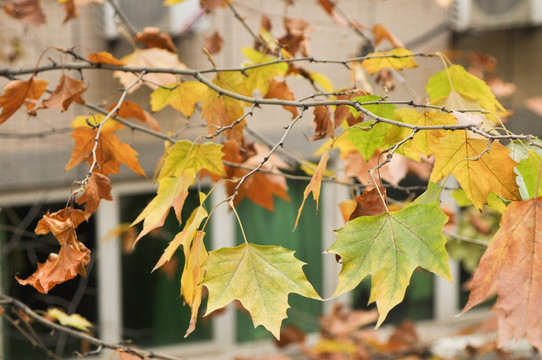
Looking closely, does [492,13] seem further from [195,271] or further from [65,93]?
[195,271]

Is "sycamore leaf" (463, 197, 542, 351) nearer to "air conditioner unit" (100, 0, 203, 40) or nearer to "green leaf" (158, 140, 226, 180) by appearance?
"green leaf" (158, 140, 226, 180)

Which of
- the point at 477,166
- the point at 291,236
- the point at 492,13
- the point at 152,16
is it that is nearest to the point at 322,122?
the point at 477,166

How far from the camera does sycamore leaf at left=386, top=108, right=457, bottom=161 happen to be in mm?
1374

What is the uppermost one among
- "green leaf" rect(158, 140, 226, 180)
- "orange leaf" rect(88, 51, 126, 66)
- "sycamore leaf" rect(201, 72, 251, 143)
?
"orange leaf" rect(88, 51, 126, 66)

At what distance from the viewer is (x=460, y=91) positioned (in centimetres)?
163

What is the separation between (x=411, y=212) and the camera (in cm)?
107

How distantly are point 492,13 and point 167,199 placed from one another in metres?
4.45

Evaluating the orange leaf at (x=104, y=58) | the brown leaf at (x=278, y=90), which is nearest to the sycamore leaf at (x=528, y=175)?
the brown leaf at (x=278, y=90)

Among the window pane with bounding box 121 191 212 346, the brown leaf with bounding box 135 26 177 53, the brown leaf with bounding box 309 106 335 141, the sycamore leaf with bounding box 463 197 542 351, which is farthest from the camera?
the window pane with bounding box 121 191 212 346

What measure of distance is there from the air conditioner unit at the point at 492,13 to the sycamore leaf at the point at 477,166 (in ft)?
13.3

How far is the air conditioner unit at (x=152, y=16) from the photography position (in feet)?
14.4

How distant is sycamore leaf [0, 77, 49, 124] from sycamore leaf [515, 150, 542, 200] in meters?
1.30

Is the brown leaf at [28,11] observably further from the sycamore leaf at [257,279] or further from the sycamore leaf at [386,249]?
the sycamore leaf at [386,249]

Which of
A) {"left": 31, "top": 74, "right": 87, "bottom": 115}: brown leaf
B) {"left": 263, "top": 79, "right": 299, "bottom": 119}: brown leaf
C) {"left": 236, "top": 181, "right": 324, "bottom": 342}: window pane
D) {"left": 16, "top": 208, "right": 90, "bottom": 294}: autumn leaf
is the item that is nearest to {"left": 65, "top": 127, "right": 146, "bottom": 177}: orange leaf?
{"left": 31, "top": 74, "right": 87, "bottom": 115}: brown leaf
